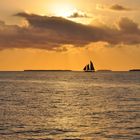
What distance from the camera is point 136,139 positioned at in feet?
128

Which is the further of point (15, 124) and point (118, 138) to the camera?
point (15, 124)

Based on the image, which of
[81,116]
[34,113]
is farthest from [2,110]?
[81,116]

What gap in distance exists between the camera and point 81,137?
40781 millimetres

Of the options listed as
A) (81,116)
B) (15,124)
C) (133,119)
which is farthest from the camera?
(81,116)

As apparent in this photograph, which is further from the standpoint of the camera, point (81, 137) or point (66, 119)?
point (66, 119)

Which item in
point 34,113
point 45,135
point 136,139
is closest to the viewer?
point 136,139

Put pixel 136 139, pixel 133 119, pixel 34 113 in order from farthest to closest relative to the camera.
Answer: pixel 34 113
pixel 133 119
pixel 136 139

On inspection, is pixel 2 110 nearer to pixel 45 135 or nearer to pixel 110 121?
pixel 110 121

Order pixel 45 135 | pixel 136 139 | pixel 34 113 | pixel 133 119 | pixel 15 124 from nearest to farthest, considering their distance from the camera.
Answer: pixel 136 139 < pixel 45 135 < pixel 15 124 < pixel 133 119 < pixel 34 113

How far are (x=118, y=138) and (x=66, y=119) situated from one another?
1557cm

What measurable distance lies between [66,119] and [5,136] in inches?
585

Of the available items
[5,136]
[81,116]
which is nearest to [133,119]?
[81,116]

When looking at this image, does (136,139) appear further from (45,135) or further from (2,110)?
(2,110)

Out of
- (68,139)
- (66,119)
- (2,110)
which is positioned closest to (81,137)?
(68,139)
